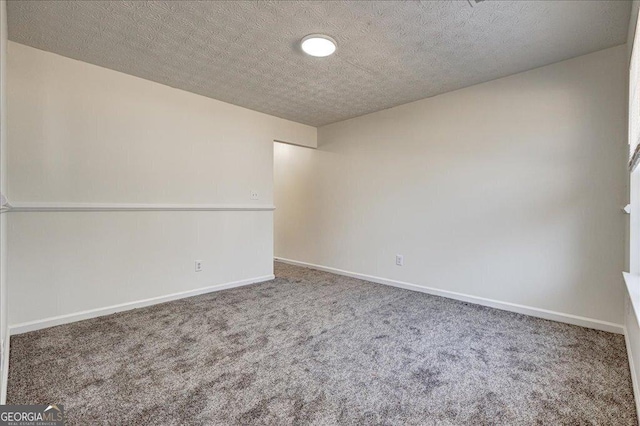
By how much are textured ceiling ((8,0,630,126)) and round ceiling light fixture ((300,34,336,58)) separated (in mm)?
46

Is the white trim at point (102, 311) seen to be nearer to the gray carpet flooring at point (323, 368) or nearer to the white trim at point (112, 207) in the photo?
the gray carpet flooring at point (323, 368)

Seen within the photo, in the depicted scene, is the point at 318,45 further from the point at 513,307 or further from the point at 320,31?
the point at 513,307

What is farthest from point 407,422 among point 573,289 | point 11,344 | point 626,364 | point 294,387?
point 11,344

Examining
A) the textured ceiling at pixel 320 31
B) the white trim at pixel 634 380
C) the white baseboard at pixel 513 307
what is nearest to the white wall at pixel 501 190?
the white baseboard at pixel 513 307

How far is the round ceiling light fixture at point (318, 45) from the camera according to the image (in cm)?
221

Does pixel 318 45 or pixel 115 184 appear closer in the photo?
pixel 318 45

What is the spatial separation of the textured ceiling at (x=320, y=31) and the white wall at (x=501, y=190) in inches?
12.9

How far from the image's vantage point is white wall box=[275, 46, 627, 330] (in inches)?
95.3

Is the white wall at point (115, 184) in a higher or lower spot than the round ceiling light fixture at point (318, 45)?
lower

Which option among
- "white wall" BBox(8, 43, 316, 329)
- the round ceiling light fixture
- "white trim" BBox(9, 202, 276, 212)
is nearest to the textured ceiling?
the round ceiling light fixture

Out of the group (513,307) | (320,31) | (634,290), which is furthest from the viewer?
(513,307)
